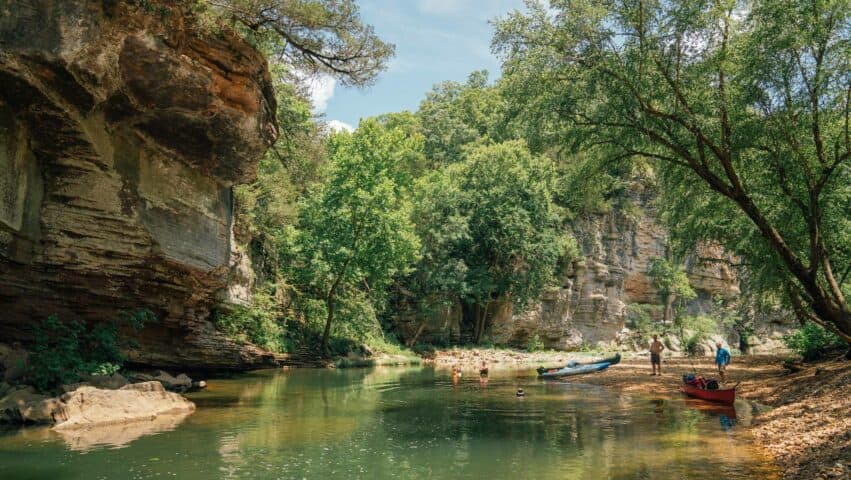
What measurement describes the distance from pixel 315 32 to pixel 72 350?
403 inches

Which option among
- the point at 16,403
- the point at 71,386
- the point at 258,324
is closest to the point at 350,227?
the point at 258,324

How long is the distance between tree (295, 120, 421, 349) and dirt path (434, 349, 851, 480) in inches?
494

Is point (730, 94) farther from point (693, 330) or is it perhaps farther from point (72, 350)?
point (693, 330)

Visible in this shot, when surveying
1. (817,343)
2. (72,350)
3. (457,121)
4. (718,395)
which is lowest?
(718,395)

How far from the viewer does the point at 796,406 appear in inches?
512

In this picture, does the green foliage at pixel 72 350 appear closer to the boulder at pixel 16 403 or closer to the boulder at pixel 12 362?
the boulder at pixel 12 362

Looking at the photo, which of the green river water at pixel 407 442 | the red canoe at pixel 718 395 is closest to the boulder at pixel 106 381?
the green river water at pixel 407 442

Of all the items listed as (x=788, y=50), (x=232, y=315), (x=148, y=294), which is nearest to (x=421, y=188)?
(x=232, y=315)

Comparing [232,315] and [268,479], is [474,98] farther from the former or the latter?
[268,479]

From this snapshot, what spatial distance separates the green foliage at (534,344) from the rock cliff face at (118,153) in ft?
91.4

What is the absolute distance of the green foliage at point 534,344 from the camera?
138 ft

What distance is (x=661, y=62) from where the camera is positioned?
49.2 ft

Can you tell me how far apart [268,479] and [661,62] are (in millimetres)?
13149

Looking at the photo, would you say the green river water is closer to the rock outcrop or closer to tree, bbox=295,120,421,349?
the rock outcrop
